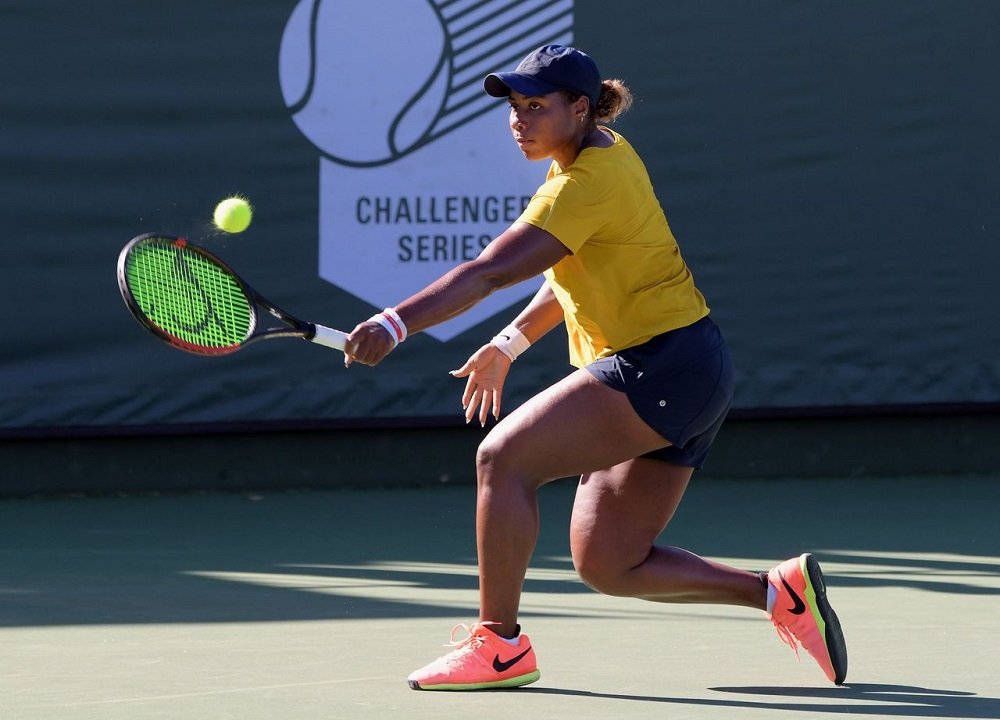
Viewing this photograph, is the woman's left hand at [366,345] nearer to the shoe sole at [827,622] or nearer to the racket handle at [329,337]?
the racket handle at [329,337]

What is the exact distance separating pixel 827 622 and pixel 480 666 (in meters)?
0.77

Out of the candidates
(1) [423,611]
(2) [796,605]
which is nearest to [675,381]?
(2) [796,605]

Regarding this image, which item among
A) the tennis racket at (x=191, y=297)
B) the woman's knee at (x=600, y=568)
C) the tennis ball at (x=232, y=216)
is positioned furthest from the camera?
the tennis ball at (x=232, y=216)

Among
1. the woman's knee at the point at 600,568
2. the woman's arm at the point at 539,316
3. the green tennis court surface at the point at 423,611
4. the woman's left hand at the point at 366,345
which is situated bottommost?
the green tennis court surface at the point at 423,611

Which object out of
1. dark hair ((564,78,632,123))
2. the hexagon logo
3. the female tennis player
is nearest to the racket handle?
the female tennis player

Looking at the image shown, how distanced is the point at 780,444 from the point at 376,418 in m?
1.73

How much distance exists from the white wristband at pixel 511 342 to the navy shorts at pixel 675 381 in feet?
1.08

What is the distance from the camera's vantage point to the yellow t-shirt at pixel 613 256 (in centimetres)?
372

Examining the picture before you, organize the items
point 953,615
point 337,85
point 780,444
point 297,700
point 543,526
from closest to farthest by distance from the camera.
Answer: point 297,700
point 953,615
point 543,526
point 337,85
point 780,444

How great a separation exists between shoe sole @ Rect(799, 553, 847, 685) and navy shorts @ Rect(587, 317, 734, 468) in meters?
0.41

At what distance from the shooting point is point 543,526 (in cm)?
648

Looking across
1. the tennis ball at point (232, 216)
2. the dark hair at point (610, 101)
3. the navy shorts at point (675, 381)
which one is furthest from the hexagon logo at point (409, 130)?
the navy shorts at point (675, 381)

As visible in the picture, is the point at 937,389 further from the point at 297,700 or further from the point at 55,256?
the point at 297,700

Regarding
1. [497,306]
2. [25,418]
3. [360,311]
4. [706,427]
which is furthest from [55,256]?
[706,427]
